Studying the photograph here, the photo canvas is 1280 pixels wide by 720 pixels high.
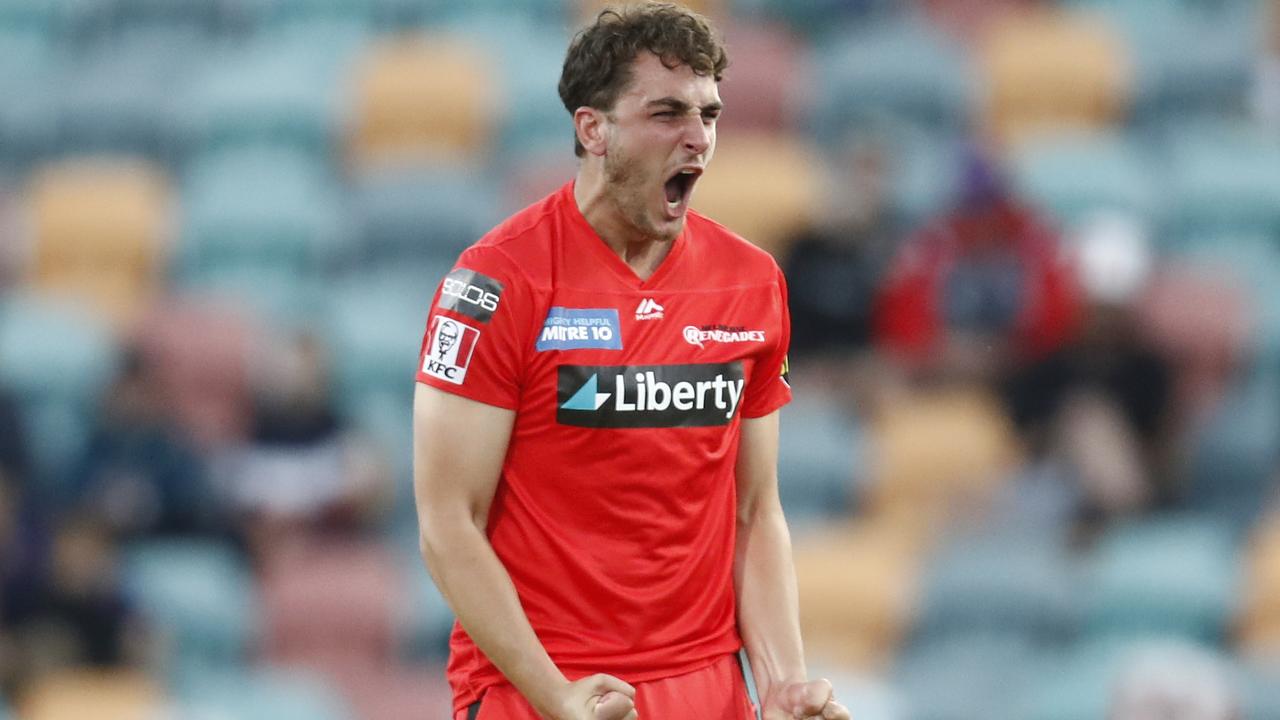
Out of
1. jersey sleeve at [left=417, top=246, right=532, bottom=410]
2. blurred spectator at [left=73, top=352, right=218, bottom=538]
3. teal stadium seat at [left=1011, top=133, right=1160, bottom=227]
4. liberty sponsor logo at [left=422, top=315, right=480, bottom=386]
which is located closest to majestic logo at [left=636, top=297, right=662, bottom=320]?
jersey sleeve at [left=417, top=246, right=532, bottom=410]

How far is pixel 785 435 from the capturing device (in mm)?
8117

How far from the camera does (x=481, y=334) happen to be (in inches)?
136

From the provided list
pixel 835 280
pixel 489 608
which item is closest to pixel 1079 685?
pixel 835 280

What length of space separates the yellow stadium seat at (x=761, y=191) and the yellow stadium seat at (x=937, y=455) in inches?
40.2

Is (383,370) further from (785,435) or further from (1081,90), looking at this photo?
(1081,90)

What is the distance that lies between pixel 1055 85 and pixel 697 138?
248 inches

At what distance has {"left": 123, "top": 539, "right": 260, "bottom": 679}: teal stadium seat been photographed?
25.7 ft

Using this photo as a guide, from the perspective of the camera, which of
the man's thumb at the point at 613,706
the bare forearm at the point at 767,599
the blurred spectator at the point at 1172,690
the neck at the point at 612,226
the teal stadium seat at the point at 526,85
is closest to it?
the man's thumb at the point at 613,706

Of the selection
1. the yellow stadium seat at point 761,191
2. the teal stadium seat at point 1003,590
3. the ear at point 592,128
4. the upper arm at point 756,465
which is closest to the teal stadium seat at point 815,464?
the teal stadium seat at point 1003,590

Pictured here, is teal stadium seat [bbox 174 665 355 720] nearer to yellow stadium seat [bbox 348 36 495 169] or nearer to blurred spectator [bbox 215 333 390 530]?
blurred spectator [bbox 215 333 390 530]

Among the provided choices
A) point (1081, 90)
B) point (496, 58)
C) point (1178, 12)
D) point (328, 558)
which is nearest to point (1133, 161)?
point (1081, 90)

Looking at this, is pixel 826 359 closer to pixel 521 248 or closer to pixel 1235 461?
pixel 1235 461

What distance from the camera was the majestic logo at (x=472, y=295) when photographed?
3479mm

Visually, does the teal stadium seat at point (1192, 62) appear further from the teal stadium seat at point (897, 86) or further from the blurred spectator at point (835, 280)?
the blurred spectator at point (835, 280)
